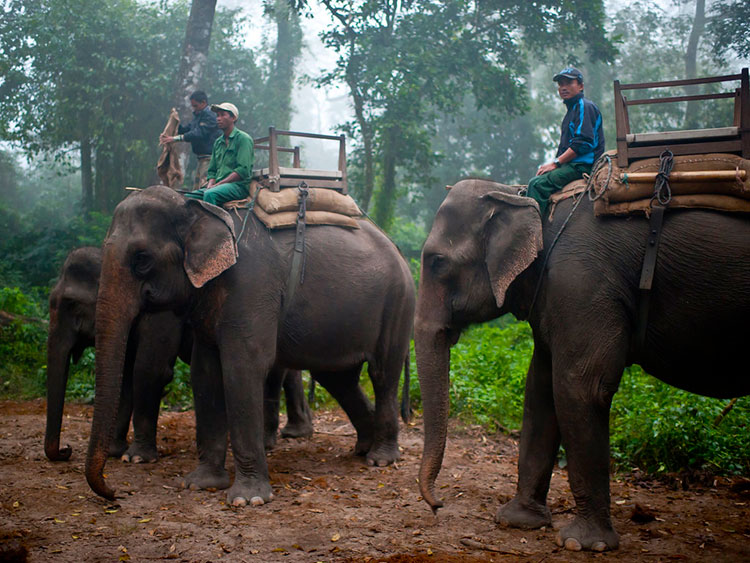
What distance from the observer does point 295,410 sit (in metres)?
7.58

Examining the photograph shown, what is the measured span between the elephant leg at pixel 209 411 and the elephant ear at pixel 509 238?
2.35 metres

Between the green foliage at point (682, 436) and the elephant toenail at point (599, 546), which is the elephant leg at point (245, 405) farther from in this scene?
the green foliage at point (682, 436)

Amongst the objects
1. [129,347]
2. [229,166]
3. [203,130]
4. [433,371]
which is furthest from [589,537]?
[203,130]

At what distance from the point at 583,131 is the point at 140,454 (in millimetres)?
4450

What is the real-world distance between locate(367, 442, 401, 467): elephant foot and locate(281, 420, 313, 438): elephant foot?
1.29 metres

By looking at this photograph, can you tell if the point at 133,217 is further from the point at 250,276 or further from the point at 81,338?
the point at 81,338

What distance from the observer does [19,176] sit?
2575 centimetres

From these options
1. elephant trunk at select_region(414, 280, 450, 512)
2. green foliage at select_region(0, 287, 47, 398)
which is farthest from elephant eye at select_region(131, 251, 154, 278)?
green foliage at select_region(0, 287, 47, 398)

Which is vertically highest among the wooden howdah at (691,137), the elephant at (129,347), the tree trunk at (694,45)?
the tree trunk at (694,45)

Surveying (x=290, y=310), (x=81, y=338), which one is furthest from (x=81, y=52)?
(x=290, y=310)

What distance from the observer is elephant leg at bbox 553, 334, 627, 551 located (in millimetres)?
3986

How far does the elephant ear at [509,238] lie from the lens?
4.25 metres

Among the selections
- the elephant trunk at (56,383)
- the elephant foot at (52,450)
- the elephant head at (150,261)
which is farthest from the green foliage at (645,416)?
the elephant foot at (52,450)

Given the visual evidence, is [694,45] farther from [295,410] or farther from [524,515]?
[524,515]
